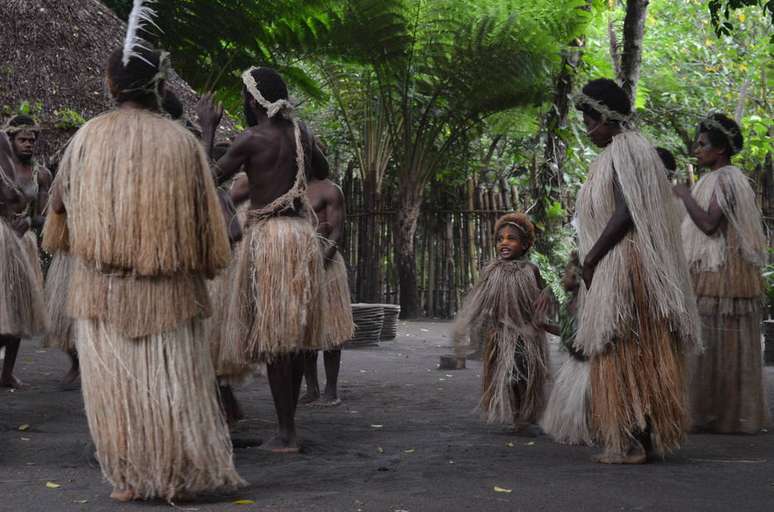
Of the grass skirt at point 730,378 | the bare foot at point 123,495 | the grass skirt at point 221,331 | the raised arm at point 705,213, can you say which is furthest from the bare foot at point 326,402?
the bare foot at point 123,495

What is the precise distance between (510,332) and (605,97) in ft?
4.71

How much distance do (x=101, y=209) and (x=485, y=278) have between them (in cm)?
261

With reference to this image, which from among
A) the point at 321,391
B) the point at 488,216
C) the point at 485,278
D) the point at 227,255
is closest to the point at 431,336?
the point at 488,216

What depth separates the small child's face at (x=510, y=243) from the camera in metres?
5.86

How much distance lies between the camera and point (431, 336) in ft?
40.5

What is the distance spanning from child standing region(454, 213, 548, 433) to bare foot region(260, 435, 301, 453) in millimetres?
1252

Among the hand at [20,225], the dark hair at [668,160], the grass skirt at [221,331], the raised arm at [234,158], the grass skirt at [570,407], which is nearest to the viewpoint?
the raised arm at [234,158]

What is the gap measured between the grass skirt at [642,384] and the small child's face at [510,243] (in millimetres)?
1261

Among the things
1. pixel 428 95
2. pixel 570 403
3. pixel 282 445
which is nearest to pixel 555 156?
pixel 570 403

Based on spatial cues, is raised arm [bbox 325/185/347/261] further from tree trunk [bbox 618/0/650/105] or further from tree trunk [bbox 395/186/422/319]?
tree trunk [bbox 395/186/422/319]

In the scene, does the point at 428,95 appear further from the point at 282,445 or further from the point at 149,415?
the point at 149,415

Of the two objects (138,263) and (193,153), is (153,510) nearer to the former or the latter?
(138,263)

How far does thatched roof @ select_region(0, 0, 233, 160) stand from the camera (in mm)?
9578

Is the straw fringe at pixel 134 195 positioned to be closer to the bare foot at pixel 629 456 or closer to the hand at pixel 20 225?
the bare foot at pixel 629 456
